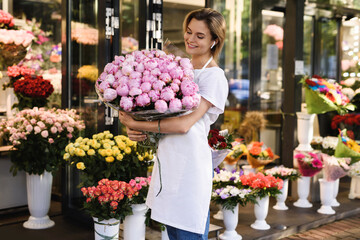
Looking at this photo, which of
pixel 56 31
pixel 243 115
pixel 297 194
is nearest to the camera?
pixel 297 194

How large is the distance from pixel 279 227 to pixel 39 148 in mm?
2316

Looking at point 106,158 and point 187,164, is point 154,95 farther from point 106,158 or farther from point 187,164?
point 106,158

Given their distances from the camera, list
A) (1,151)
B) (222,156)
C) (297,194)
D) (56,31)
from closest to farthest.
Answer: (222,156)
(1,151)
(297,194)
(56,31)

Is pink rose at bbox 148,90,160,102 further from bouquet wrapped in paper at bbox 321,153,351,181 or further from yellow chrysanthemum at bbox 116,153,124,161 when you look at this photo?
bouquet wrapped in paper at bbox 321,153,351,181

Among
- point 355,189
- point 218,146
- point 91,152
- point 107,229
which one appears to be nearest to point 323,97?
point 355,189

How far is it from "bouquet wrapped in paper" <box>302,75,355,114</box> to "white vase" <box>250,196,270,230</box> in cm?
149

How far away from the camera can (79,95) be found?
15.3 ft

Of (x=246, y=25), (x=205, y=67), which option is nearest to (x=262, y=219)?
(x=205, y=67)

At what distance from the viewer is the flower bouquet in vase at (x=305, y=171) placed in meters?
5.19

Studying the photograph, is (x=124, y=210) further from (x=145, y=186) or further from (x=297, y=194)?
(x=297, y=194)

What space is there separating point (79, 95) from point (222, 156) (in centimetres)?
190

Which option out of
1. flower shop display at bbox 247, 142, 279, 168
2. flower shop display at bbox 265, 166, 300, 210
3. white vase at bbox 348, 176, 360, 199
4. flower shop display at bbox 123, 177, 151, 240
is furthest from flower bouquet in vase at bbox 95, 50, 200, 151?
white vase at bbox 348, 176, 360, 199

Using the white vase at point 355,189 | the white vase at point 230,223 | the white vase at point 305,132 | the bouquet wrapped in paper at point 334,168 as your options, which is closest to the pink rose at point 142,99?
the white vase at point 230,223

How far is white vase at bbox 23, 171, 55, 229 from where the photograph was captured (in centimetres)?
432
